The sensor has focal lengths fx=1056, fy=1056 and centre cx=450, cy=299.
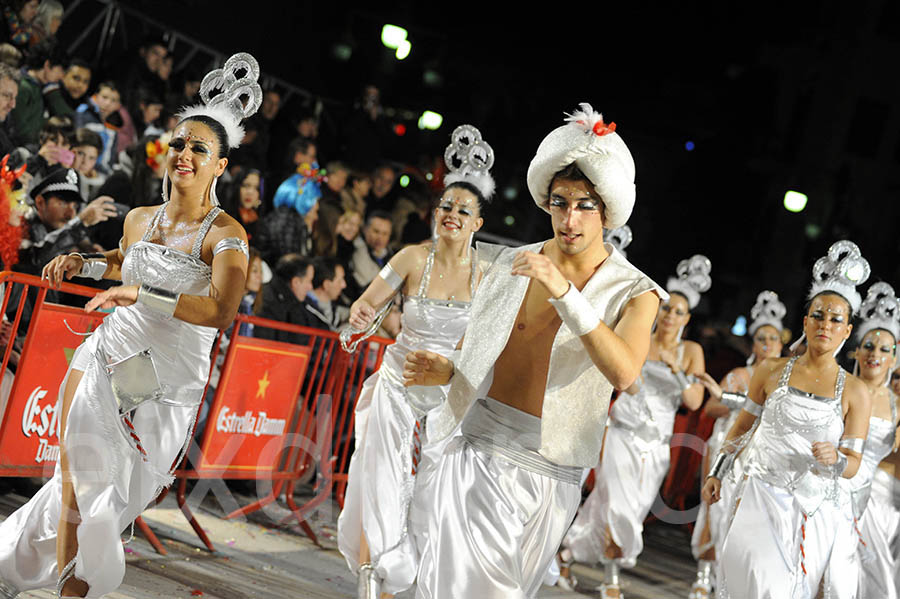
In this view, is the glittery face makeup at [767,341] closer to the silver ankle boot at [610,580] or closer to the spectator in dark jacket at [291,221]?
the silver ankle boot at [610,580]

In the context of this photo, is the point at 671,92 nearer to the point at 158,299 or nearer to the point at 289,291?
the point at 289,291

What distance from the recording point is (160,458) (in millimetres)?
4371

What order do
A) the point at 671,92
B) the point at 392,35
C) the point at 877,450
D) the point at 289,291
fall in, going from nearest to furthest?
the point at 877,450 → the point at 289,291 → the point at 392,35 → the point at 671,92

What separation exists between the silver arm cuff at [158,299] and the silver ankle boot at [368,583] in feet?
7.25

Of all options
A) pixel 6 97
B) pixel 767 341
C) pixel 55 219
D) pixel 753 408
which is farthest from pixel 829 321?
pixel 6 97

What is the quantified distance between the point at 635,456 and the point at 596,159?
4970mm

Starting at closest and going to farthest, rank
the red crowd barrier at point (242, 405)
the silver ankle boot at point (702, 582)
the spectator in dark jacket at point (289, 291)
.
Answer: the red crowd barrier at point (242, 405)
the silver ankle boot at point (702, 582)
the spectator in dark jacket at point (289, 291)

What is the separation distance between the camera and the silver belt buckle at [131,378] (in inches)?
167

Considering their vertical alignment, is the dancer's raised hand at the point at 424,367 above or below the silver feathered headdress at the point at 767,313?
below

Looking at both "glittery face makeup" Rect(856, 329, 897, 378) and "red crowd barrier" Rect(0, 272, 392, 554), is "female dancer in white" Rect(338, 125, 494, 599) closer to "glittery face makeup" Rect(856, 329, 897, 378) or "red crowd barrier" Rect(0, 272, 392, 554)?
"red crowd barrier" Rect(0, 272, 392, 554)

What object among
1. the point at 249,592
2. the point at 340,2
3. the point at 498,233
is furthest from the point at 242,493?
the point at 498,233

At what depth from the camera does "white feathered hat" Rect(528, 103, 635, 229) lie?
356cm

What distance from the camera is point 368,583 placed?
5.66m

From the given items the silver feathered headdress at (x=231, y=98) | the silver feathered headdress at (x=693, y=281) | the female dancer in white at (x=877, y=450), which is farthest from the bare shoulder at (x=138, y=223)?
the silver feathered headdress at (x=693, y=281)
